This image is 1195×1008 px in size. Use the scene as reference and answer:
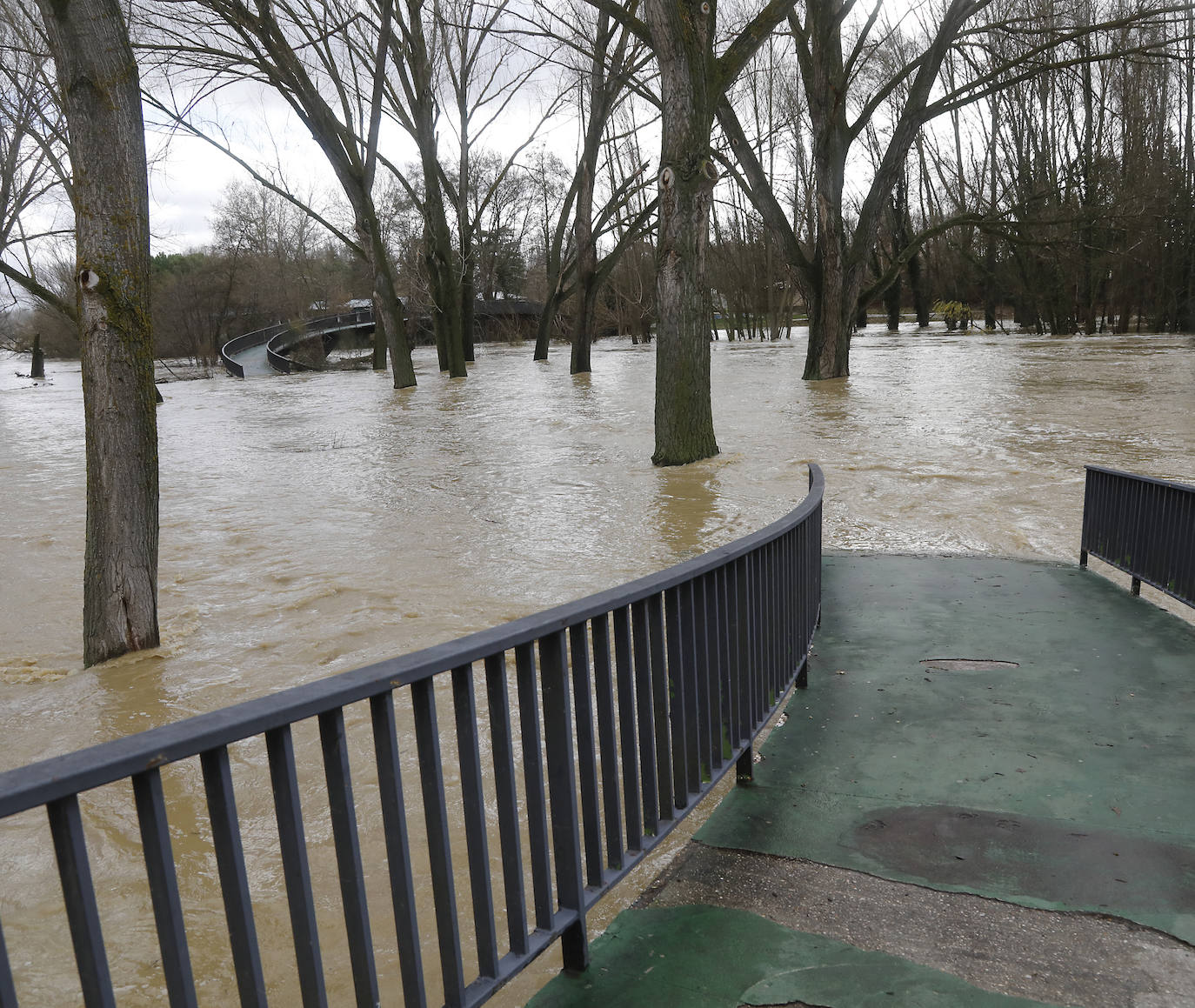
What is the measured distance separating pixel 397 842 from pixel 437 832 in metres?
0.13

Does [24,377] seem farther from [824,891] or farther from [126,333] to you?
[824,891]

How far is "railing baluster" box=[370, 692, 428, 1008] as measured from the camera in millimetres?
1927

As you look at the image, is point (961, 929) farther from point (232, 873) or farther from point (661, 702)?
point (232, 873)

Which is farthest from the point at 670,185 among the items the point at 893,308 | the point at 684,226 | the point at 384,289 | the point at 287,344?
the point at 893,308

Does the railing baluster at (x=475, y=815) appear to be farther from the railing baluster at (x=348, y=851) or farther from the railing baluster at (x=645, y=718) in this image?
the railing baluster at (x=645, y=718)

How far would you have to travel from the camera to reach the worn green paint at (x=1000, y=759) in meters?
3.14

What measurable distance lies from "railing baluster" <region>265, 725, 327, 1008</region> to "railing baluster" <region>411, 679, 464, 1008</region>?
0.29m

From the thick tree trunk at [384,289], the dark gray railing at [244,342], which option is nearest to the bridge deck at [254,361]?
the dark gray railing at [244,342]

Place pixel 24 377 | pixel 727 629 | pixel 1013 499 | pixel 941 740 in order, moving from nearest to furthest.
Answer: pixel 727 629 < pixel 941 740 < pixel 1013 499 < pixel 24 377

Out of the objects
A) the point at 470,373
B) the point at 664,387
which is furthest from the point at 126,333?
the point at 470,373

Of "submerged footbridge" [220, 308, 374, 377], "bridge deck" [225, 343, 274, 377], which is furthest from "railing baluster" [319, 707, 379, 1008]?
"bridge deck" [225, 343, 274, 377]

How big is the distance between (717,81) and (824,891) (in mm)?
10469

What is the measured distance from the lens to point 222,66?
17.6 metres

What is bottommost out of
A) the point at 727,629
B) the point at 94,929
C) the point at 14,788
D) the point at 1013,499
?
the point at 1013,499
